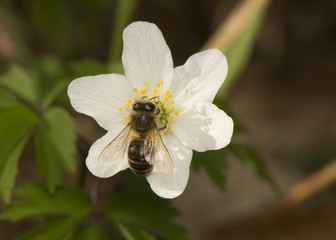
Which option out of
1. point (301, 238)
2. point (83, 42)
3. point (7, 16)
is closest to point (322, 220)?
point (301, 238)

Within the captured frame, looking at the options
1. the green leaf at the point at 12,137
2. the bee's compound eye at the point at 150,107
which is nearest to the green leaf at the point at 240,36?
the bee's compound eye at the point at 150,107

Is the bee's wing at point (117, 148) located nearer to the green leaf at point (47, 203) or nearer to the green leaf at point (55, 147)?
the green leaf at point (55, 147)

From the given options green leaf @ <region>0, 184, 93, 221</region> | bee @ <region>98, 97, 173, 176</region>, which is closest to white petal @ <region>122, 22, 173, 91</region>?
bee @ <region>98, 97, 173, 176</region>

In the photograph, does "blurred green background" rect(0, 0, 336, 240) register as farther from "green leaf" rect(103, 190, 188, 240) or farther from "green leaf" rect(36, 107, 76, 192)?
"green leaf" rect(103, 190, 188, 240)

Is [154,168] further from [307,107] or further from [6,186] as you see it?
[307,107]

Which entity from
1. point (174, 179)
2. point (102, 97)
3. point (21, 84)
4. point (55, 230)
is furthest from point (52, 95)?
point (174, 179)

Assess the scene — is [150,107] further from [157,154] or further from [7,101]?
[7,101]
